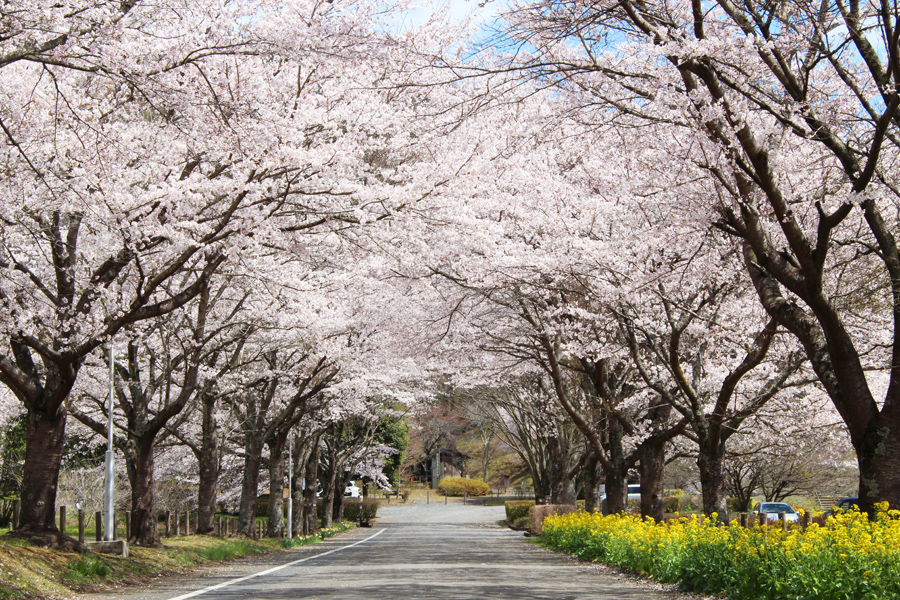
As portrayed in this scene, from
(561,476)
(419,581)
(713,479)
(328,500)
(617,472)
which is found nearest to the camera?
(419,581)

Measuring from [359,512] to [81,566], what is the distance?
33625 mm

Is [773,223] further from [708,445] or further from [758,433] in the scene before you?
[758,433]

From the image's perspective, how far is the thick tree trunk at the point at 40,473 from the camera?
12242 mm

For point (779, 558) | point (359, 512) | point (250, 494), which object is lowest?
point (359, 512)

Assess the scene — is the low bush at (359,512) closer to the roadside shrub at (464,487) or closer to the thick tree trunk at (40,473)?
the roadside shrub at (464,487)

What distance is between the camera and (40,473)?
484 inches

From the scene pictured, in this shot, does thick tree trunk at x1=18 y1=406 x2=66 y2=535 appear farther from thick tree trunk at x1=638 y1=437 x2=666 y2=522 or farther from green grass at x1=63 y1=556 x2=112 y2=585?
thick tree trunk at x1=638 y1=437 x2=666 y2=522

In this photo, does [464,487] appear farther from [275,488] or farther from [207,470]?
[207,470]

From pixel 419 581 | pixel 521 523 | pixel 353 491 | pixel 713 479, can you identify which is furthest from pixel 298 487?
pixel 353 491

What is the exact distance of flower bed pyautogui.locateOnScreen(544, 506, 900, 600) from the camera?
21.6ft

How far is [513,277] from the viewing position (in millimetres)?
15531

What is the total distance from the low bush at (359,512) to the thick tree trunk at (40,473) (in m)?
32.6

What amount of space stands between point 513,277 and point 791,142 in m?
5.62

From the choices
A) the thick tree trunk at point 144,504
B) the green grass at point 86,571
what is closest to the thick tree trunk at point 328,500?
the thick tree trunk at point 144,504
